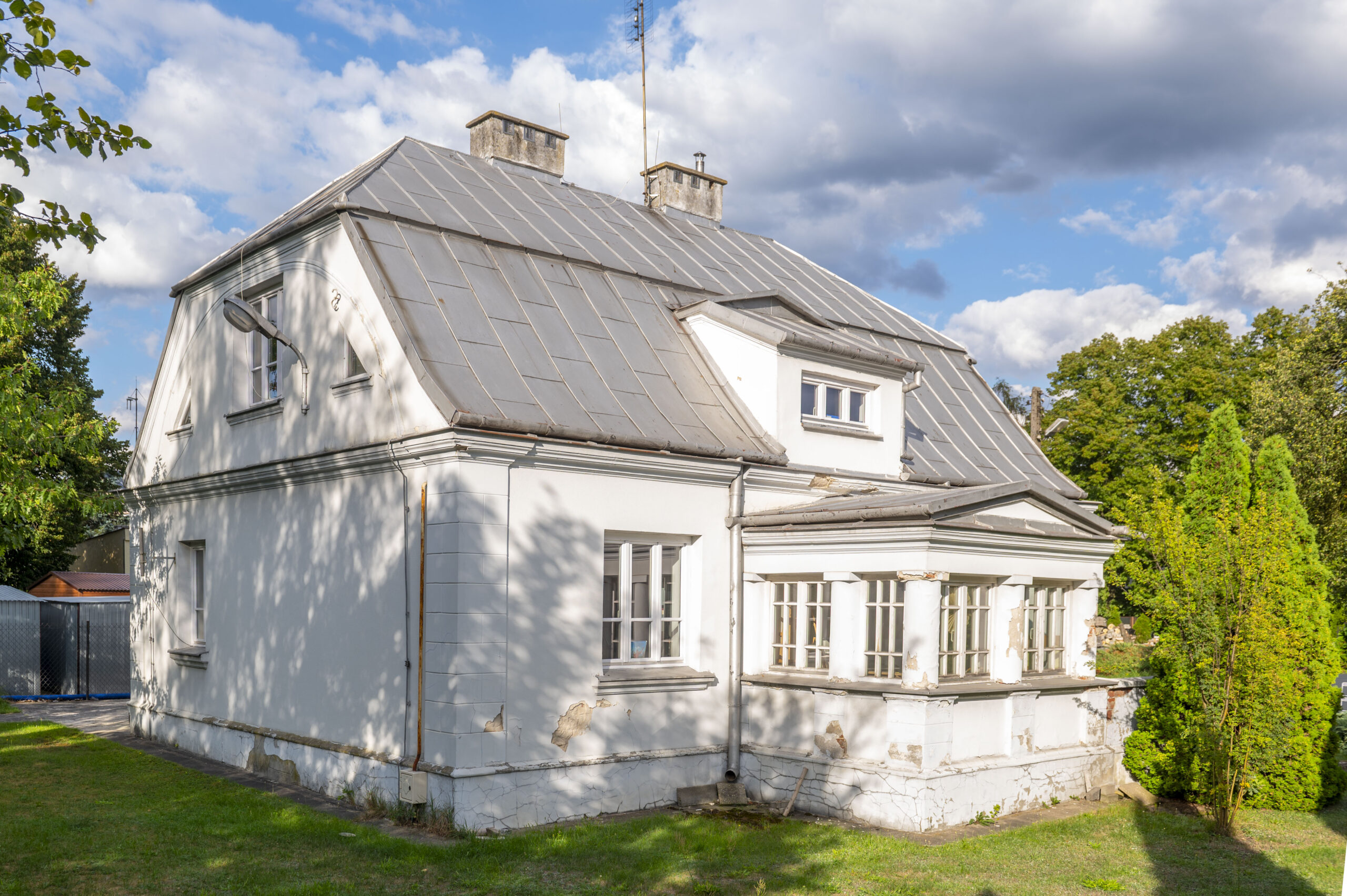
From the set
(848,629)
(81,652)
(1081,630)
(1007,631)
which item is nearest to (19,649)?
(81,652)

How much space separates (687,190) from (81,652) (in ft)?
53.2

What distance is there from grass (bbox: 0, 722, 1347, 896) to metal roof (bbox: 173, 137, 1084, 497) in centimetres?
396

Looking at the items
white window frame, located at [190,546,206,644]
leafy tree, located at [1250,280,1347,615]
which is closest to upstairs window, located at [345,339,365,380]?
white window frame, located at [190,546,206,644]

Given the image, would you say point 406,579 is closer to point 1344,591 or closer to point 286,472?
point 286,472

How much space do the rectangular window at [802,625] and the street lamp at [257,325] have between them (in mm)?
6004

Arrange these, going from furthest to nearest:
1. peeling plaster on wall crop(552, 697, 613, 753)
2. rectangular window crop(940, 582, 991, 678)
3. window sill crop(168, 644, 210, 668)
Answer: window sill crop(168, 644, 210, 668)
rectangular window crop(940, 582, 991, 678)
peeling plaster on wall crop(552, 697, 613, 753)

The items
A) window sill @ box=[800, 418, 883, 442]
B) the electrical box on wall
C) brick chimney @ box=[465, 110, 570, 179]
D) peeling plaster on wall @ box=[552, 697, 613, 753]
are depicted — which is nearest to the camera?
the electrical box on wall

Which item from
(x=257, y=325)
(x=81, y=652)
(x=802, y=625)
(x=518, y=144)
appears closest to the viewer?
(x=802, y=625)

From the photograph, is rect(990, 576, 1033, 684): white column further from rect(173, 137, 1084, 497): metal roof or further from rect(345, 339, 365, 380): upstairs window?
rect(345, 339, 365, 380): upstairs window

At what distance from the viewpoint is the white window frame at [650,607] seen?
11586 mm

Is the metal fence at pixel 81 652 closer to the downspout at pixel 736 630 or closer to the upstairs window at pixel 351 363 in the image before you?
the upstairs window at pixel 351 363

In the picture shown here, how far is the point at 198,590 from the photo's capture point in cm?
1541

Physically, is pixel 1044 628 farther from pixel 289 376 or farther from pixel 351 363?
pixel 289 376

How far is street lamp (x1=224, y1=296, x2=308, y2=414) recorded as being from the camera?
1241cm
